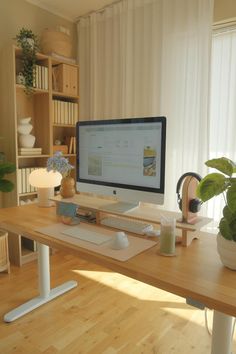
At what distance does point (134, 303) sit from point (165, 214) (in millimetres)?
969

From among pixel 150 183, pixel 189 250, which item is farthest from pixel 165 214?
pixel 189 250

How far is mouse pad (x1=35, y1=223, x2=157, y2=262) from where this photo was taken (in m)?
1.16

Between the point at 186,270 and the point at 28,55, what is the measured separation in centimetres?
243

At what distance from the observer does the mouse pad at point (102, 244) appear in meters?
1.16

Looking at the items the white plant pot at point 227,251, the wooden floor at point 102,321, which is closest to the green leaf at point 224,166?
the white plant pot at point 227,251

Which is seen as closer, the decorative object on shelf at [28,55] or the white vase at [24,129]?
the decorative object on shelf at [28,55]

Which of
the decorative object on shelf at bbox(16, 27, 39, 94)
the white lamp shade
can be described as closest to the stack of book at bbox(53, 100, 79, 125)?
the decorative object on shelf at bbox(16, 27, 39, 94)

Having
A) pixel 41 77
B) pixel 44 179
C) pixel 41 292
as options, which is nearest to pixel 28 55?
pixel 41 77

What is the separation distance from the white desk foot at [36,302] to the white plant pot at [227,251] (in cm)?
152

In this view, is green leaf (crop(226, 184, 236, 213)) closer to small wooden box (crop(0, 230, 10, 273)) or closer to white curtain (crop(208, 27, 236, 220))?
white curtain (crop(208, 27, 236, 220))

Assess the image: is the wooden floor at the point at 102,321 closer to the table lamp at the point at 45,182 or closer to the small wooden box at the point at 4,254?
the small wooden box at the point at 4,254

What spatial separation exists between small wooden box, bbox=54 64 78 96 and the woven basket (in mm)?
150

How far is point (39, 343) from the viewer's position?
5.48ft

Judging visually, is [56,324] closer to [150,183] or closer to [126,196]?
[126,196]
